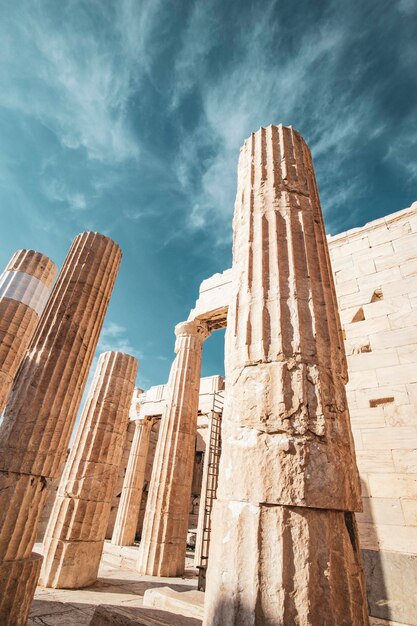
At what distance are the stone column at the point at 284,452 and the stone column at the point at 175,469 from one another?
872 cm

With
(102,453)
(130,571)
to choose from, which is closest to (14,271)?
(102,453)

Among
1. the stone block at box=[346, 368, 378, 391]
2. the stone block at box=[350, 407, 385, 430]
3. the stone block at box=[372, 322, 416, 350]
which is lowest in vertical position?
the stone block at box=[350, 407, 385, 430]

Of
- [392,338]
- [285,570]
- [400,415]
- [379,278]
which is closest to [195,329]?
[379,278]

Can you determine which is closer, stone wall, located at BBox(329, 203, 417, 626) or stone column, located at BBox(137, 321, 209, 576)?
stone wall, located at BBox(329, 203, 417, 626)

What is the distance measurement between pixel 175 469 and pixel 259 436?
9.34m

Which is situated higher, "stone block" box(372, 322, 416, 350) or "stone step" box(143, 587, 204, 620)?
"stone block" box(372, 322, 416, 350)

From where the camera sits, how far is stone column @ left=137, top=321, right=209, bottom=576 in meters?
10.1

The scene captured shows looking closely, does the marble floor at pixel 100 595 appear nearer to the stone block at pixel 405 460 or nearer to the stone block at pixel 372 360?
the stone block at pixel 405 460

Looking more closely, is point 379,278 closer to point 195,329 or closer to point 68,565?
point 195,329

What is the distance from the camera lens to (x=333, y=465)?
246 centimetres

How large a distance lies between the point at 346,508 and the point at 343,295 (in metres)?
5.27

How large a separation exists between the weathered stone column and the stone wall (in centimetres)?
657

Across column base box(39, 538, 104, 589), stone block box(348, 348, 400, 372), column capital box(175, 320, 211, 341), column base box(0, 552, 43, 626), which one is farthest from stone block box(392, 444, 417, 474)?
column capital box(175, 320, 211, 341)

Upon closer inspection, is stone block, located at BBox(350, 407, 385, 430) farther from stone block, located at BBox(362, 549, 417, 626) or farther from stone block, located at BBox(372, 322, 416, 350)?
stone block, located at BBox(362, 549, 417, 626)
